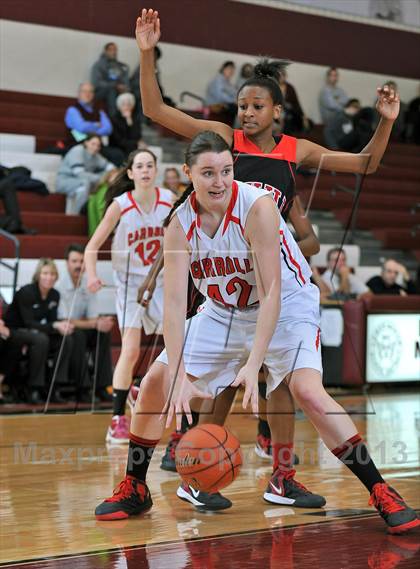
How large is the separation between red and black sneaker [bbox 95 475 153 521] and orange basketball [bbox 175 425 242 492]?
338 mm

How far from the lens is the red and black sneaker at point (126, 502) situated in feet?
13.5

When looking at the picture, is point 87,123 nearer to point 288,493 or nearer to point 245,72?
point 245,72

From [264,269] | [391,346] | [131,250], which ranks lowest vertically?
[391,346]

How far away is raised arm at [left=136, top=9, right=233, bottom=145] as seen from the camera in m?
3.96

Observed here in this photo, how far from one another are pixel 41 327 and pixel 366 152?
4.36 meters

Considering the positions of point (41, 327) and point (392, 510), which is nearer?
point (392, 510)

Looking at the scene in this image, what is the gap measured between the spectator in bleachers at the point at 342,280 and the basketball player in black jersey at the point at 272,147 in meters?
5.45

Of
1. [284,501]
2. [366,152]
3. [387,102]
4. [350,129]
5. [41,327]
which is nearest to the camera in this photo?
[387,102]

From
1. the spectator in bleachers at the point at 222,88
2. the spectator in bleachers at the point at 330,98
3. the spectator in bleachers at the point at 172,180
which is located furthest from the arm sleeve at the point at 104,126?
the spectator in bleachers at the point at 330,98

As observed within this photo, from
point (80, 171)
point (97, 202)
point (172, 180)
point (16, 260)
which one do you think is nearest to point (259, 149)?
point (16, 260)

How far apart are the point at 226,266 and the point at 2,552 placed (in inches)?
50.4

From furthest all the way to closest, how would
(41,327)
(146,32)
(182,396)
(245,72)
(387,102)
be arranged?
1. (245,72)
2. (41,327)
3. (387,102)
4. (146,32)
5. (182,396)

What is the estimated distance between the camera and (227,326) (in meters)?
4.12

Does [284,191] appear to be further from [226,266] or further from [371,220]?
[371,220]
